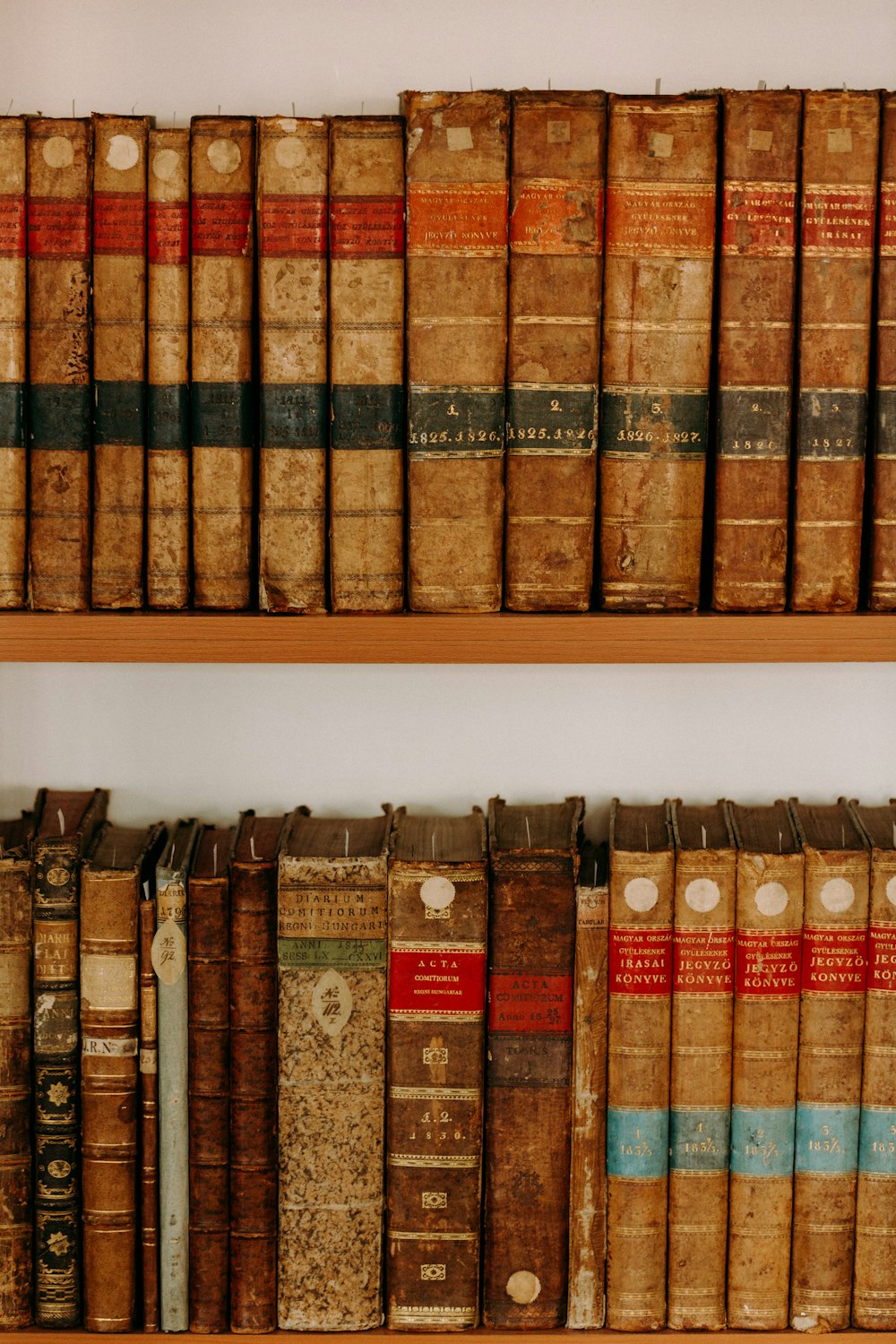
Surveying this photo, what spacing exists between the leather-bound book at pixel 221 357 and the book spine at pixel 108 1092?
252 millimetres

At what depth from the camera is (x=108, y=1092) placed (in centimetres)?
99

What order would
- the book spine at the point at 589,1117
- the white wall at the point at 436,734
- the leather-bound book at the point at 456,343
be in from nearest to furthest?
the leather-bound book at the point at 456,343 < the book spine at the point at 589,1117 < the white wall at the point at 436,734

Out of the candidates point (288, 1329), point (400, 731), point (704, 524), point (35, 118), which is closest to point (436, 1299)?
point (288, 1329)

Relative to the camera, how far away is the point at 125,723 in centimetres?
117

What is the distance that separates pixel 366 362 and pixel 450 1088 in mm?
555

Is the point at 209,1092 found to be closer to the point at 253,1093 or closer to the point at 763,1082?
the point at 253,1093

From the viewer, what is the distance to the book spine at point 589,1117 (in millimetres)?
984

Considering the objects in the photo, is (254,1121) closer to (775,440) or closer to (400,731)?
(400,731)

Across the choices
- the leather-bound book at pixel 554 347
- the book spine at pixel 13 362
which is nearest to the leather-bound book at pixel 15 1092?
the book spine at pixel 13 362

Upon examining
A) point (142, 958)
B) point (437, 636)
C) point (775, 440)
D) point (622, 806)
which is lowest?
point (142, 958)

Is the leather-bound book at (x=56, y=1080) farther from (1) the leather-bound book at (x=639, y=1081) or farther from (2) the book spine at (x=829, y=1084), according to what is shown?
(2) the book spine at (x=829, y=1084)

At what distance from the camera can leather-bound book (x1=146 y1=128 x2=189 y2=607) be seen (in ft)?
2.96

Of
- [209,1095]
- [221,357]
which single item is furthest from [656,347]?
[209,1095]

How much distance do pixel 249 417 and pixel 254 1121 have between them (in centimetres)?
54
